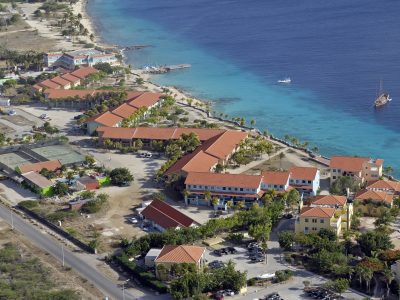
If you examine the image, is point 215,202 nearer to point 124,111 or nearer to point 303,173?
point 303,173

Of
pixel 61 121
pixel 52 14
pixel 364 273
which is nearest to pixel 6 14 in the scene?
pixel 52 14

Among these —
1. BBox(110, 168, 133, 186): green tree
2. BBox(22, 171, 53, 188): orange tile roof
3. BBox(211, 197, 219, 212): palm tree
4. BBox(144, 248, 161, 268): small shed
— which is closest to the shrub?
BBox(22, 171, 53, 188): orange tile roof

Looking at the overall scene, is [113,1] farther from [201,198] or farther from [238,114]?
[201,198]

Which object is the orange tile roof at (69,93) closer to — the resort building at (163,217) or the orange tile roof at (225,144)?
the orange tile roof at (225,144)

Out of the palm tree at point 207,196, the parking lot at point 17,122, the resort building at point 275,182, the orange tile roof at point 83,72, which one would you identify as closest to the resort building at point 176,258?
the palm tree at point 207,196

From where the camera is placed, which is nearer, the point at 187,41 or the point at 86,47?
the point at 86,47

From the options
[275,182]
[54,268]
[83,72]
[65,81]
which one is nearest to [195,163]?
[275,182]

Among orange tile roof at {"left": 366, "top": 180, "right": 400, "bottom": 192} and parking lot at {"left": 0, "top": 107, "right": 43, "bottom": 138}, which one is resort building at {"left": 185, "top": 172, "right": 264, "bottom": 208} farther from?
parking lot at {"left": 0, "top": 107, "right": 43, "bottom": 138}

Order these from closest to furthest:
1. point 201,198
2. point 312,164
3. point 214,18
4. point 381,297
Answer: point 381,297
point 201,198
point 312,164
point 214,18

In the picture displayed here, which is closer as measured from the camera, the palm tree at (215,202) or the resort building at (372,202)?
the resort building at (372,202)
